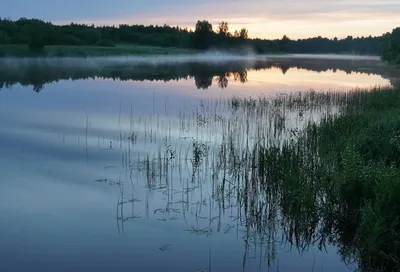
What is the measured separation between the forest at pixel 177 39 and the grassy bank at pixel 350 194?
68.0 meters

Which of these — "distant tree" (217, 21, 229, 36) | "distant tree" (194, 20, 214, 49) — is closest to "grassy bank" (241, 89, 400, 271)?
"distant tree" (194, 20, 214, 49)

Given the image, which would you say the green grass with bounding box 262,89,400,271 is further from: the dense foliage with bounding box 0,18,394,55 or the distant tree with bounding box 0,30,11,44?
the distant tree with bounding box 0,30,11,44

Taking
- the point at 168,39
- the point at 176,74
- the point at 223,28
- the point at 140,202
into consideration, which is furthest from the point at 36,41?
the point at 223,28

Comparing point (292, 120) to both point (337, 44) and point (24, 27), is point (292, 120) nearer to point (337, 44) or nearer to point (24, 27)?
point (24, 27)

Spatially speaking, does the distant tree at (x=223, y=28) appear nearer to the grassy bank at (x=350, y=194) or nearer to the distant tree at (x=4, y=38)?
the distant tree at (x=4, y=38)

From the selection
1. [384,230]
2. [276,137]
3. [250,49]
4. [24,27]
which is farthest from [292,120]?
[250,49]

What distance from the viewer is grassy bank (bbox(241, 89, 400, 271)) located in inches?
216

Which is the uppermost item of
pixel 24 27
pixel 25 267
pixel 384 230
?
pixel 24 27

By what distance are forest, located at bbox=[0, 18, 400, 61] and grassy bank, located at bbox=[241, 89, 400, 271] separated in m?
68.0

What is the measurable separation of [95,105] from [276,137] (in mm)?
10484

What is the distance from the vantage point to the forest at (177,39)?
7638 cm

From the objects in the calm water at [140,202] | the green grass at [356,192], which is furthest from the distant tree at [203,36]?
the green grass at [356,192]

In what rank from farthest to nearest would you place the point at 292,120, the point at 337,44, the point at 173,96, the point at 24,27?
the point at 337,44 → the point at 24,27 → the point at 173,96 → the point at 292,120

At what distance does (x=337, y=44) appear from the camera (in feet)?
577
